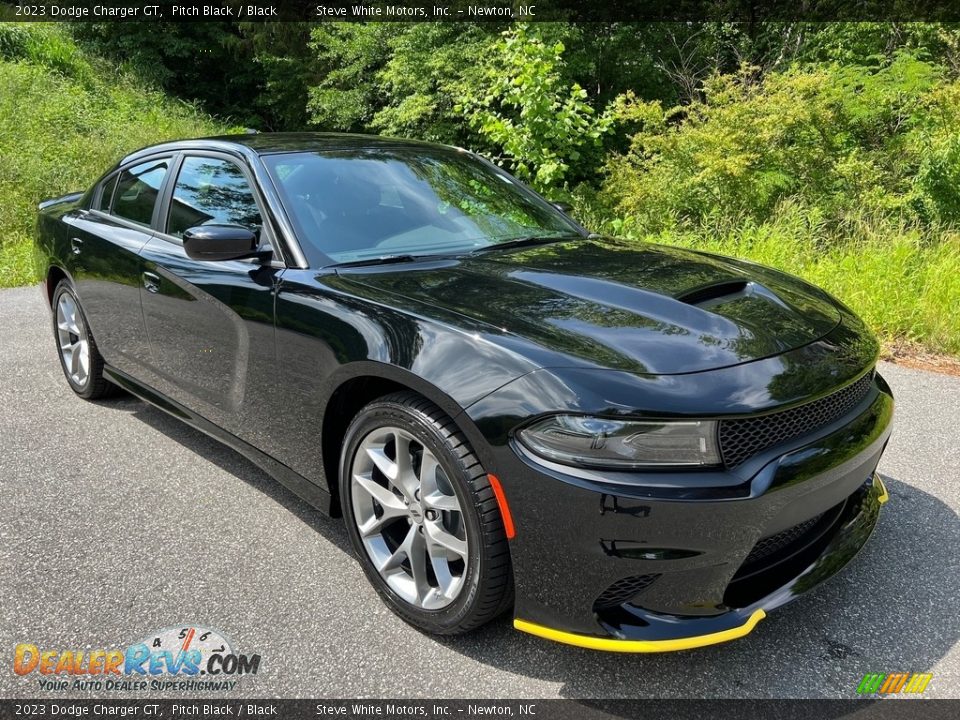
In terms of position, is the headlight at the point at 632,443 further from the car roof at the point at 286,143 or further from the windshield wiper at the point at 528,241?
the car roof at the point at 286,143

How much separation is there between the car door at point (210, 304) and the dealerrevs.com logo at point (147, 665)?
87 centimetres

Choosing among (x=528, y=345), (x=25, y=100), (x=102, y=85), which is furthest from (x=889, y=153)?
(x=102, y=85)

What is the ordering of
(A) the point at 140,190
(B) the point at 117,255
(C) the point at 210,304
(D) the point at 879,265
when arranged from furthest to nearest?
(D) the point at 879,265
(A) the point at 140,190
(B) the point at 117,255
(C) the point at 210,304

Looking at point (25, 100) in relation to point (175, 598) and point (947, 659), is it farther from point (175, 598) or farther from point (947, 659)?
point (947, 659)

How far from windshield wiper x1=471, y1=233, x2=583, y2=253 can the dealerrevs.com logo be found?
1734 mm

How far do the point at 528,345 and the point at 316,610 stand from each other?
3.95 feet

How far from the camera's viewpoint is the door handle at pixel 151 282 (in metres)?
3.34

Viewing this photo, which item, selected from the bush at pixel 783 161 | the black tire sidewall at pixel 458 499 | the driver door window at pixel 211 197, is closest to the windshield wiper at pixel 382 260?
the driver door window at pixel 211 197

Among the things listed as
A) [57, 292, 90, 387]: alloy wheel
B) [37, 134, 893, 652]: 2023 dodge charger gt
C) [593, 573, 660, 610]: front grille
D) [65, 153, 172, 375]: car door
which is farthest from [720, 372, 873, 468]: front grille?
[57, 292, 90, 387]: alloy wheel

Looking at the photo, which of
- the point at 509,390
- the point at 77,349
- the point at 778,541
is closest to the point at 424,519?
the point at 509,390

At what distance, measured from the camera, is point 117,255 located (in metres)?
3.72

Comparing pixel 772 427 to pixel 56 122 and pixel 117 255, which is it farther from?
pixel 56 122

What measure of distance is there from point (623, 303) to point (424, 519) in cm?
95

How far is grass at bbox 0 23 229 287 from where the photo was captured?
10820mm
